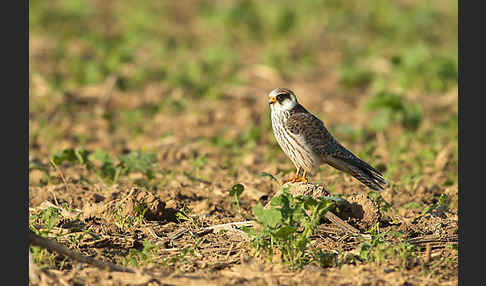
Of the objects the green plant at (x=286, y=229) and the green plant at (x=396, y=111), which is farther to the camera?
the green plant at (x=396, y=111)

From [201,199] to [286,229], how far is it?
8.18ft

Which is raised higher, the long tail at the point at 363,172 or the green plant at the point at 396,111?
the green plant at the point at 396,111

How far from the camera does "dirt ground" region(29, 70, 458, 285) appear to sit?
5.21 meters

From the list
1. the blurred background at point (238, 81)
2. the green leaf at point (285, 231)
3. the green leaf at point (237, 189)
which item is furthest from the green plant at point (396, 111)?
the green leaf at point (285, 231)

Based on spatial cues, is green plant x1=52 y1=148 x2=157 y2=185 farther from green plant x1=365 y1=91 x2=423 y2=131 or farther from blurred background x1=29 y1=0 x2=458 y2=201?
green plant x1=365 y1=91 x2=423 y2=131

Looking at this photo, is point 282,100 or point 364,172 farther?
point 282,100

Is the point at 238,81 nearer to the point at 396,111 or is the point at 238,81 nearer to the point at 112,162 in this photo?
the point at 396,111

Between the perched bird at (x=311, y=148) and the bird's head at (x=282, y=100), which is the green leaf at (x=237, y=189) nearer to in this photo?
the perched bird at (x=311, y=148)

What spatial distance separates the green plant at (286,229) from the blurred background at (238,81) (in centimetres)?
259

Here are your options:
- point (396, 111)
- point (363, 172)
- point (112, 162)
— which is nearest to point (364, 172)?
point (363, 172)

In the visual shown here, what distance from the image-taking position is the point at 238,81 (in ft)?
41.5

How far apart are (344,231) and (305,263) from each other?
79cm

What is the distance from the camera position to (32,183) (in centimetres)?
811

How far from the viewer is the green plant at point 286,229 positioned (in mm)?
5219
